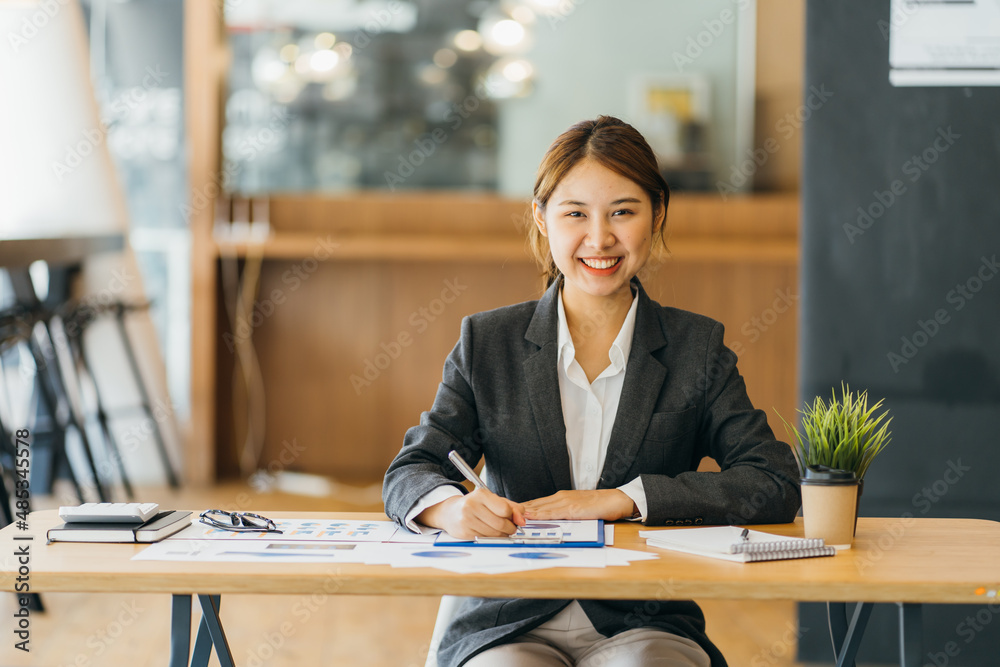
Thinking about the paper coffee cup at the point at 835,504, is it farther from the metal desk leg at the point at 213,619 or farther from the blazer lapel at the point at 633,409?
the metal desk leg at the point at 213,619

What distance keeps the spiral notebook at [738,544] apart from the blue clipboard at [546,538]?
0.07 metres

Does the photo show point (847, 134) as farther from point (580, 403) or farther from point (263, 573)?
point (263, 573)

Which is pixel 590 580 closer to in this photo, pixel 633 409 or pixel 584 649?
pixel 584 649

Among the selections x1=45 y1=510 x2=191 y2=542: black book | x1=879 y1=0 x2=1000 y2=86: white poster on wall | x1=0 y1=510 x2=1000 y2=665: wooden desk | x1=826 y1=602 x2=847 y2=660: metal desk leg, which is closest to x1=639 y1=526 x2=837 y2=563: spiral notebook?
x1=0 y1=510 x2=1000 y2=665: wooden desk

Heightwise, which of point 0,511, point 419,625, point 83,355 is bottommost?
point 419,625

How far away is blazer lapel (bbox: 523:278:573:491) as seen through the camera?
1.55 m

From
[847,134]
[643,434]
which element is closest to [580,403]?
[643,434]

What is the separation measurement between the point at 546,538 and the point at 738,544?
0.25 m

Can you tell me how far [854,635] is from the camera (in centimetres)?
140

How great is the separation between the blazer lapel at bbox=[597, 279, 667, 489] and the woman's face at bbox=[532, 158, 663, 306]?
0.12 metres

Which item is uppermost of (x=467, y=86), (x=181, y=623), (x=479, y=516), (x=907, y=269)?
(x=467, y=86)

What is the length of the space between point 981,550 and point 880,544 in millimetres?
124

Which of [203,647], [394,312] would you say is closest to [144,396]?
[394,312]

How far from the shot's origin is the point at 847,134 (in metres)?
2.37
